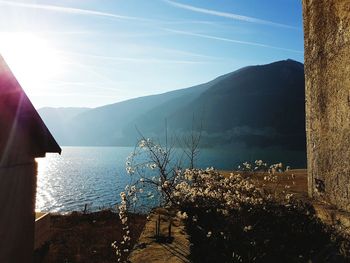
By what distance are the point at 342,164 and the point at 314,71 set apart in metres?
1.90

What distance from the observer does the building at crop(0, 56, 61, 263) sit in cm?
880

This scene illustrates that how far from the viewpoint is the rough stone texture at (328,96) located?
5.24m

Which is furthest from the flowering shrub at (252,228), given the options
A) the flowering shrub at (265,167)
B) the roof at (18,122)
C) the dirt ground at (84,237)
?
the dirt ground at (84,237)

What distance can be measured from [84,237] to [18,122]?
41.1 ft

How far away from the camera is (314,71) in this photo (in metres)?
6.35

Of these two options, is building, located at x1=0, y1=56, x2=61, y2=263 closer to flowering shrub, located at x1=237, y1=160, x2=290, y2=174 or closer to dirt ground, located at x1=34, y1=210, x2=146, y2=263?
dirt ground, located at x1=34, y1=210, x2=146, y2=263

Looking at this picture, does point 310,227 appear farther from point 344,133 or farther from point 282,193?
point 282,193

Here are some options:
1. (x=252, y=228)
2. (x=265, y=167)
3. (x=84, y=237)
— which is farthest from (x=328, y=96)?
(x=84, y=237)

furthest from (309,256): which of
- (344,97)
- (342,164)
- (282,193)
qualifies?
(282,193)

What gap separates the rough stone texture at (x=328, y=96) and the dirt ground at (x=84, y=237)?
10799mm

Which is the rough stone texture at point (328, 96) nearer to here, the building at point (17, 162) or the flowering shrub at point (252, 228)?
the flowering shrub at point (252, 228)

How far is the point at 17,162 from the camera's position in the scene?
948 centimetres

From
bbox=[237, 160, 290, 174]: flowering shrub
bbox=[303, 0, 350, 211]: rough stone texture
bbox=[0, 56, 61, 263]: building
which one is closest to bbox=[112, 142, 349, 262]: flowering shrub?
bbox=[303, 0, 350, 211]: rough stone texture

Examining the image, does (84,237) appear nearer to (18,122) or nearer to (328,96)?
(18,122)
